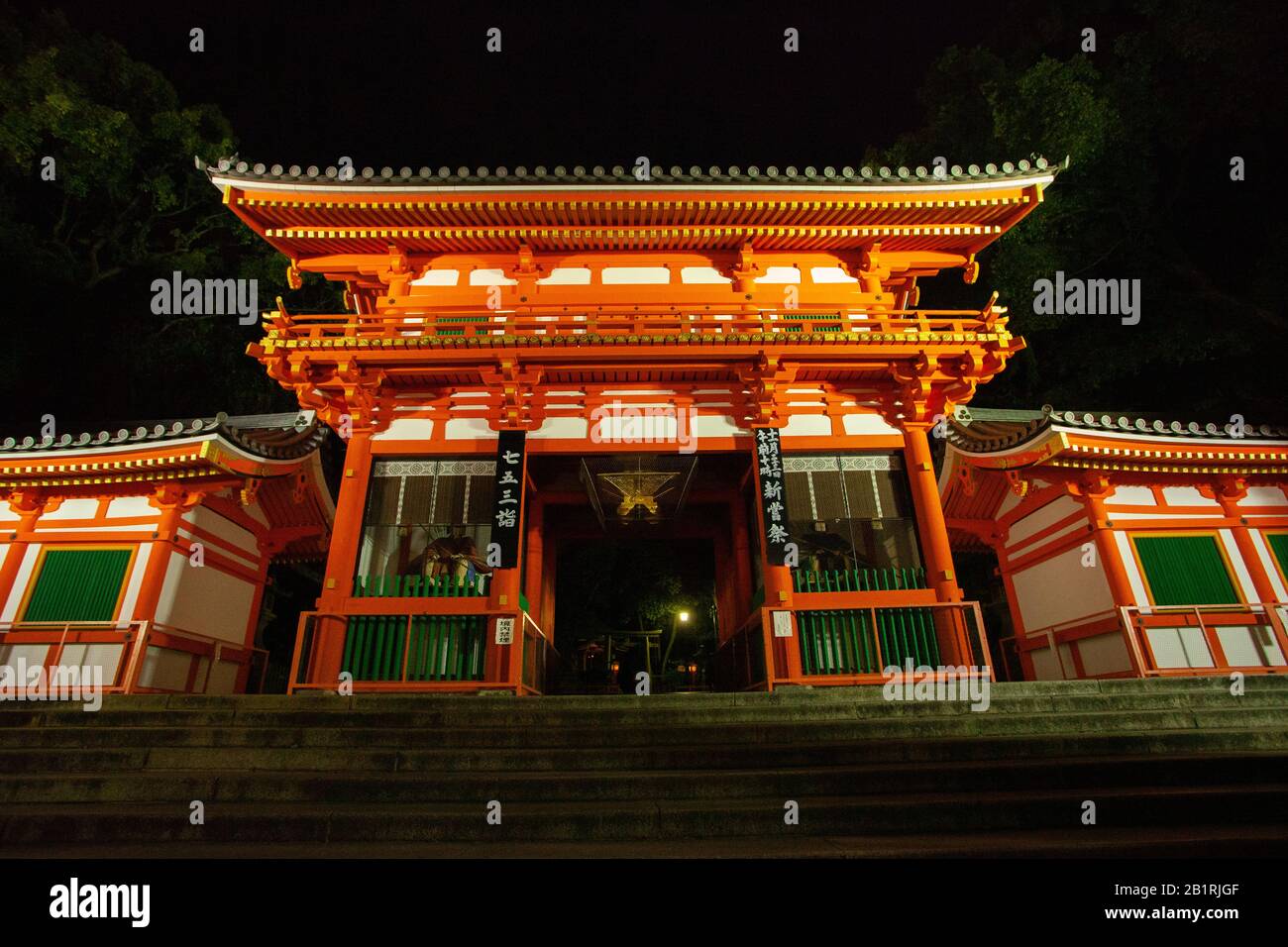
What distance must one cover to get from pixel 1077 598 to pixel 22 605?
18606 millimetres

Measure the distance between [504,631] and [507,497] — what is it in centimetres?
195

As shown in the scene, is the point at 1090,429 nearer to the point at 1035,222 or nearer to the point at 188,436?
the point at 1035,222

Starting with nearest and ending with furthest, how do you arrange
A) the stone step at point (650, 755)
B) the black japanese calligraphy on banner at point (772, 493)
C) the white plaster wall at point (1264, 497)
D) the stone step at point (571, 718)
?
the stone step at point (650, 755) < the stone step at point (571, 718) < the black japanese calligraphy on banner at point (772, 493) < the white plaster wall at point (1264, 497)

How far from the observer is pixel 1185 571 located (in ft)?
36.2

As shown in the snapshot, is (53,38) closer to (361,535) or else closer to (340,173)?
(340,173)

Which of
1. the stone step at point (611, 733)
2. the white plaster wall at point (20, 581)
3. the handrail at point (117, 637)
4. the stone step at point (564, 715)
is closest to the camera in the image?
the stone step at point (611, 733)

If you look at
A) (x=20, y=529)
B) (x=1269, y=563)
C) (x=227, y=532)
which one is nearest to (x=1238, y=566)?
(x=1269, y=563)

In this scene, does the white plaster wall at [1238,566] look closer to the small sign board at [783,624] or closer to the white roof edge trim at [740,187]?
the white roof edge trim at [740,187]

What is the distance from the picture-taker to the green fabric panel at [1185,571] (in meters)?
10.8

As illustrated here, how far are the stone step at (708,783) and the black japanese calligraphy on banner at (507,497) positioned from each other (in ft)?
13.8

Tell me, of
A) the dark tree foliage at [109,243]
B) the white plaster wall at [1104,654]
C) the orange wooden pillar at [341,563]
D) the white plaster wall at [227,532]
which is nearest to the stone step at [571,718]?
the orange wooden pillar at [341,563]

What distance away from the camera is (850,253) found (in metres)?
11.6

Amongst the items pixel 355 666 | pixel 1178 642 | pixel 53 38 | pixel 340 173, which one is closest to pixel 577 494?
pixel 355 666

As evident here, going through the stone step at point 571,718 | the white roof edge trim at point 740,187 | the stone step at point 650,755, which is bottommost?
the stone step at point 650,755
